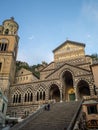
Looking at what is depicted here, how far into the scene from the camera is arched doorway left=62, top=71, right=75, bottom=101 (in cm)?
3139

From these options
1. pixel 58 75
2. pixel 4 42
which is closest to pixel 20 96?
pixel 58 75

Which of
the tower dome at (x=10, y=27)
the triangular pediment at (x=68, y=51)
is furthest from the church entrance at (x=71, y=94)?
the tower dome at (x=10, y=27)

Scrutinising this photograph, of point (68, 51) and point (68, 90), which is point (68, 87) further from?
point (68, 51)

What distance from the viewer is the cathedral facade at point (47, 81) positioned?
1156 inches

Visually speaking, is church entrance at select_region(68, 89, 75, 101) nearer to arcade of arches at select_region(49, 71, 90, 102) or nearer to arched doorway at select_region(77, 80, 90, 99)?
arcade of arches at select_region(49, 71, 90, 102)

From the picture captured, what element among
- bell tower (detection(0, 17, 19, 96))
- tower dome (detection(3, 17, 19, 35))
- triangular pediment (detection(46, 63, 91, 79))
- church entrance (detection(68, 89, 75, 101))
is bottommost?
church entrance (detection(68, 89, 75, 101))

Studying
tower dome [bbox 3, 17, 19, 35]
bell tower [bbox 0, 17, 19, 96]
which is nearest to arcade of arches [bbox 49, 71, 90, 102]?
bell tower [bbox 0, 17, 19, 96]

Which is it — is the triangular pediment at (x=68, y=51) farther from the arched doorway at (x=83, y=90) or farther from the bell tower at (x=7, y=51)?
the bell tower at (x=7, y=51)

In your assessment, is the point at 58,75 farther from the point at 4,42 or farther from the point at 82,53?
the point at 4,42

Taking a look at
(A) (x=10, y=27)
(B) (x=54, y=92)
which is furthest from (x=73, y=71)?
(A) (x=10, y=27)

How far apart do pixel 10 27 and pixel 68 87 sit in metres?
19.6

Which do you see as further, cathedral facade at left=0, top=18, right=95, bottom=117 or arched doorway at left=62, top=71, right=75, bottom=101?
arched doorway at left=62, top=71, right=75, bottom=101

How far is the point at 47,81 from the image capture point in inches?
1227

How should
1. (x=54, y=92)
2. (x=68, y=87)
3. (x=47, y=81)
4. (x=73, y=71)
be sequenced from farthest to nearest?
(x=68, y=87) < (x=54, y=92) < (x=47, y=81) < (x=73, y=71)
